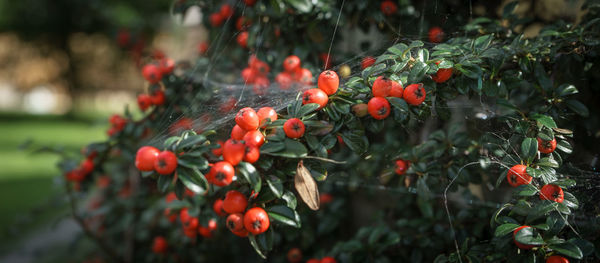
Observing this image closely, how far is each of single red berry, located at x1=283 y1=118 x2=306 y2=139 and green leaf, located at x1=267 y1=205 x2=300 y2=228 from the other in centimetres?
24

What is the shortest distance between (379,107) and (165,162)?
62 cm

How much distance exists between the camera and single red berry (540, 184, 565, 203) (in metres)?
1.18

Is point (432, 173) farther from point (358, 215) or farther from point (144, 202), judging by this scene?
point (144, 202)

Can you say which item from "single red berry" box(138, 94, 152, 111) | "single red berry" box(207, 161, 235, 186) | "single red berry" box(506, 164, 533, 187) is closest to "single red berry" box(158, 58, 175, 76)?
"single red berry" box(138, 94, 152, 111)

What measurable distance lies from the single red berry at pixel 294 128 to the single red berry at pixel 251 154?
110 millimetres

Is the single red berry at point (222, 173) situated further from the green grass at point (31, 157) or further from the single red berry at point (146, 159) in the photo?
the green grass at point (31, 157)

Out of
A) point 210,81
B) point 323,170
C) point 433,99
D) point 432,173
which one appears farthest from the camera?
point 210,81

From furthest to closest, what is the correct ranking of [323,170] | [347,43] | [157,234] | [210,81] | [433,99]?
1. [157,234]
2. [347,43]
3. [210,81]
4. [433,99]
5. [323,170]

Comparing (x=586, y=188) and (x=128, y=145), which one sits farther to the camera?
(x=128, y=145)

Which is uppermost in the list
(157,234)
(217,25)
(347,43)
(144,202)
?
(217,25)

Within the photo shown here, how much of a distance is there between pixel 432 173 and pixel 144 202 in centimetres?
192

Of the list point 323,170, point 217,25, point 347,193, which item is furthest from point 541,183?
point 217,25

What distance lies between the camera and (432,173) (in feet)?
5.31

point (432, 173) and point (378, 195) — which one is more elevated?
point (432, 173)
